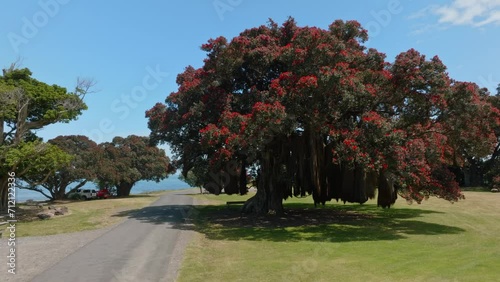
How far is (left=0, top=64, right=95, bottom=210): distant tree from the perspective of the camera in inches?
903

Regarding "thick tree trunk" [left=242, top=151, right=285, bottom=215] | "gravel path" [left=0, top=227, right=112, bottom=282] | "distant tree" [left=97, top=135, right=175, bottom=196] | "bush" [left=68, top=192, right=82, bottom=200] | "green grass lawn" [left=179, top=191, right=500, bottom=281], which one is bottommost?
"gravel path" [left=0, top=227, right=112, bottom=282]

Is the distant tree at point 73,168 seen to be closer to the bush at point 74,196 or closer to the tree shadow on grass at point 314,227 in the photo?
the bush at point 74,196

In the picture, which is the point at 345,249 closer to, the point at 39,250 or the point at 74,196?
the point at 39,250

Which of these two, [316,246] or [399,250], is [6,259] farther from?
[399,250]

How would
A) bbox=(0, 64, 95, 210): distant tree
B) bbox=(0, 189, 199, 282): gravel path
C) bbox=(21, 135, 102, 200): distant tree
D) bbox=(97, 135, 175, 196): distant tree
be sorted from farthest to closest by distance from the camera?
bbox=(97, 135, 175, 196): distant tree < bbox=(21, 135, 102, 200): distant tree < bbox=(0, 64, 95, 210): distant tree < bbox=(0, 189, 199, 282): gravel path

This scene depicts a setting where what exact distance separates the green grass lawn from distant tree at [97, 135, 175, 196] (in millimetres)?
32514

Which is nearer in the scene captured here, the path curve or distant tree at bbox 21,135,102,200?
the path curve

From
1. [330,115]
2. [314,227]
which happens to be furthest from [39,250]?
[330,115]

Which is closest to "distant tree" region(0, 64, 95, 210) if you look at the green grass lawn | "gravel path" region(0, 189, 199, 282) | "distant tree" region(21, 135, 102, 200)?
"gravel path" region(0, 189, 199, 282)

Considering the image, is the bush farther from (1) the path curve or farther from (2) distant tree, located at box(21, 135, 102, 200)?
(1) the path curve

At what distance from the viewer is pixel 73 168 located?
151 feet

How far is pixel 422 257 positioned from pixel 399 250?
4.51ft

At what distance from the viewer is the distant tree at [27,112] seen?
903 inches

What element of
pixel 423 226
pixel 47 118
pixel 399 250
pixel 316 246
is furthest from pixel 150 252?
pixel 47 118
